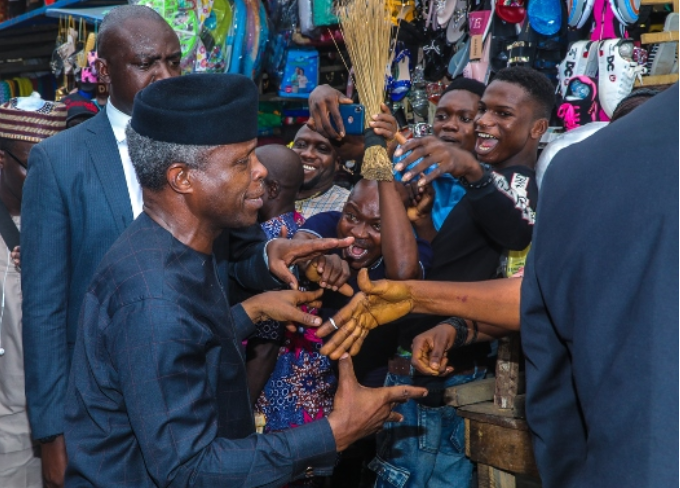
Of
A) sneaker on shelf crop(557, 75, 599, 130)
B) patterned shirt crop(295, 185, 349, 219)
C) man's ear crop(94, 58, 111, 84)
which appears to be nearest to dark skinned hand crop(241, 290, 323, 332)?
man's ear crop(94, 58, 111, 84)

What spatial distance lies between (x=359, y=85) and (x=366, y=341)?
3.79 ft

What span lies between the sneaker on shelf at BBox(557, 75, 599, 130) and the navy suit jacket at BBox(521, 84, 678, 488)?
137 inches

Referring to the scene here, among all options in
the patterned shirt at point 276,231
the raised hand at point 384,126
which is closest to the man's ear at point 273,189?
the patterned shirt at point 276,231

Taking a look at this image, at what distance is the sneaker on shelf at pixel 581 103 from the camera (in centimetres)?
467

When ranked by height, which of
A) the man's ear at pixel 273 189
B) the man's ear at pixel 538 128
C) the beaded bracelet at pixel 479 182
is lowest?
the man's ear at pixel 273 189

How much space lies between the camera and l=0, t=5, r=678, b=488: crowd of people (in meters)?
1.29

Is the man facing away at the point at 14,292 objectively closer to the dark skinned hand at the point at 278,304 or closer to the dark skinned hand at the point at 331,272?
the dark skinned hand at the point at 278,304

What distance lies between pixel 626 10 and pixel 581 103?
0.58 m

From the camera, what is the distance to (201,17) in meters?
5.75

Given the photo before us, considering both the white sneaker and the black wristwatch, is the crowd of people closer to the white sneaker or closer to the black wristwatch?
the black wristwatch

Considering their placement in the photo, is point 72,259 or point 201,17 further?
point 201,17

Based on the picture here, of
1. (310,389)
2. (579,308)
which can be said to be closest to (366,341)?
(310,389)

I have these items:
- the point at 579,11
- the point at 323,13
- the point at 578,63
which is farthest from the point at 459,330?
the point at 323,13

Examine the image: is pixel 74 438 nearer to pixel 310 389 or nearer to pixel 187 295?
pixel 187 295
